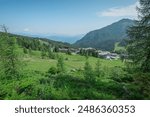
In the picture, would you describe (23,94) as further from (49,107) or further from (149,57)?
(149,57)

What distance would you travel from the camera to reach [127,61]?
1262 inches

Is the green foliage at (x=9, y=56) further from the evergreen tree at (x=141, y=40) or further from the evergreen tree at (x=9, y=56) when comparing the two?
the evergreen tree at (x=141, y=40)

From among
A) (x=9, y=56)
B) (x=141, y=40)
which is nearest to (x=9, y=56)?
(x=9, y=56)

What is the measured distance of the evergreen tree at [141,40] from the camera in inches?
1077

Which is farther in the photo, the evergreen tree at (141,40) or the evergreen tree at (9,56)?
the evergreen tree at (9,56)

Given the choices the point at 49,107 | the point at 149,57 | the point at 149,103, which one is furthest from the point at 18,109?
the point at 149,57

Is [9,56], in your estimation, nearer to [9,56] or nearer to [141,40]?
[9,56]

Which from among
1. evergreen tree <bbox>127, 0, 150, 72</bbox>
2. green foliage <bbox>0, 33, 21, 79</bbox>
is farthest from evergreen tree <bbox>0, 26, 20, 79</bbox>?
evergreen tree <bbox>127, 0, 150, 72</bbox>

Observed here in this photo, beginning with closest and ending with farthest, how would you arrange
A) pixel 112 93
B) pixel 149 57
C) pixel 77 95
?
pixel 77 95 → pixel 112 93 → pixel 149 57

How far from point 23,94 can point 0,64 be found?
13326 millimetres

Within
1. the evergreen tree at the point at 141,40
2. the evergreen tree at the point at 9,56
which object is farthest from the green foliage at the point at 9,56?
the evergreen tree at the point at 141,40

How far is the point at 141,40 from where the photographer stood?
28.2 m

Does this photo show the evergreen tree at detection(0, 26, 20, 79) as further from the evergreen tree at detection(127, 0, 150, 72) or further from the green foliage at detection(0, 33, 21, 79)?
the evergreen tree at detection(127, 0, 150, 72)

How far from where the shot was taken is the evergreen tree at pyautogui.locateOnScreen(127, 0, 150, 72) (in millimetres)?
27344
